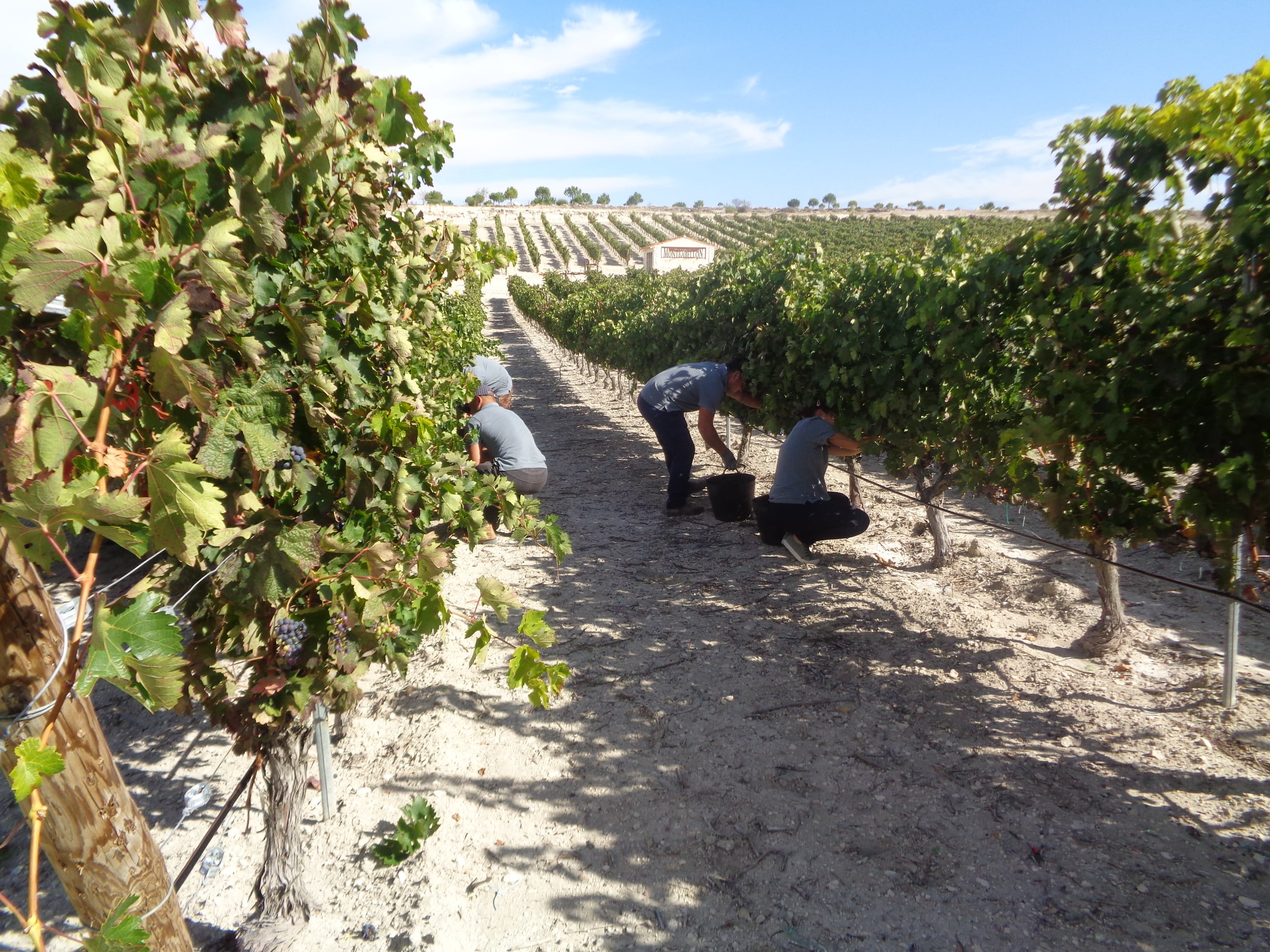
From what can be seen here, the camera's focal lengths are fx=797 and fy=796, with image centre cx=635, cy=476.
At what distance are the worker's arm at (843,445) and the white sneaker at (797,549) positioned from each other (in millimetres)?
660

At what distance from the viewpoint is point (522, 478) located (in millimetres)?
6020

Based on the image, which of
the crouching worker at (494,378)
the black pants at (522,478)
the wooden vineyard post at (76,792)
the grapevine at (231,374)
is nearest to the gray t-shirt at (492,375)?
the crouching worker at (494,378)

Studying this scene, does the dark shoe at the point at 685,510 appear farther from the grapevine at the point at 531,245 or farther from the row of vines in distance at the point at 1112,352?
the grapevine at the point at 531,245

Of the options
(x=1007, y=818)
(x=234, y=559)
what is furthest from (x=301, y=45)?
(x=1007, y=818)

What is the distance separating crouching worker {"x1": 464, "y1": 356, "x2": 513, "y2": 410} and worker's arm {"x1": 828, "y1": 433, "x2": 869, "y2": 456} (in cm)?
286

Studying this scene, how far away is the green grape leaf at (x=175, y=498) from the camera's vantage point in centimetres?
128

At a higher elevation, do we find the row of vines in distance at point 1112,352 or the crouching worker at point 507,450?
the row of vines in distance at point 1112,352

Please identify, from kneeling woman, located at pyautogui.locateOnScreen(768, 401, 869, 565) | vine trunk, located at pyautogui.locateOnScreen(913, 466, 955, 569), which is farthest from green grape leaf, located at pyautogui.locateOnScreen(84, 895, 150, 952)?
vine trunk, located at pyautogui.locateOnScreen(913, 466, 955, 569)

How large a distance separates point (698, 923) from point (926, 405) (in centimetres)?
325

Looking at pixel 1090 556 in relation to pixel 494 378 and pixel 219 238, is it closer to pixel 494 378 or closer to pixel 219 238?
pixel 219 238

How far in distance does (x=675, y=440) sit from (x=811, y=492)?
65.7 inches

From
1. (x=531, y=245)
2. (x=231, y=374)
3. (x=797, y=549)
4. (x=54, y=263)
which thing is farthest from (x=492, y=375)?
(x=531, y=245)

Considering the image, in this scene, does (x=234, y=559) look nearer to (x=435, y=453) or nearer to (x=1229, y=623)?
(x=435, y=453)

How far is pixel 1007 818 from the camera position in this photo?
296cm
